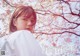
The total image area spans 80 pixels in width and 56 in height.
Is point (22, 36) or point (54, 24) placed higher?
point (54, 24)

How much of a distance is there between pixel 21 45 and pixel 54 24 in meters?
0.41

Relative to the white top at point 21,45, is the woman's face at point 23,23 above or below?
above

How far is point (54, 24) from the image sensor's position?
1.87m

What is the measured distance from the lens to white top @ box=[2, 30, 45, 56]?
1793 mm

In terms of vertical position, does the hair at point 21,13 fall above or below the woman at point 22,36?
above

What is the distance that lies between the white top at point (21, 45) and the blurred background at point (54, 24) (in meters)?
0.06

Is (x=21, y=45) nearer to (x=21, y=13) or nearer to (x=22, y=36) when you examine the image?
(x=22, y=36)

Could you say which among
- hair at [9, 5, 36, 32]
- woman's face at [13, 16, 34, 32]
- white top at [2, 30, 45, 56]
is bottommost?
white top at [2, 30, 45, 56]

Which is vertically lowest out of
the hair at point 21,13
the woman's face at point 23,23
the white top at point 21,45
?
the white top at point 21,45

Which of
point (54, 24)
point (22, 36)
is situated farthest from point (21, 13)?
point (54, 24)

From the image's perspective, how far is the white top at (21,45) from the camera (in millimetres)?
1793

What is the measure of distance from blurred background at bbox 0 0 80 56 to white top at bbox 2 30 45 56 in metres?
0.06

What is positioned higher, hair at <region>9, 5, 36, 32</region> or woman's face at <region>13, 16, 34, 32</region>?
hair at <region>9, 5, 36, 32</region>

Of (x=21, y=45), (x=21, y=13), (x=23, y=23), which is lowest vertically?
(x=21, y=45)
